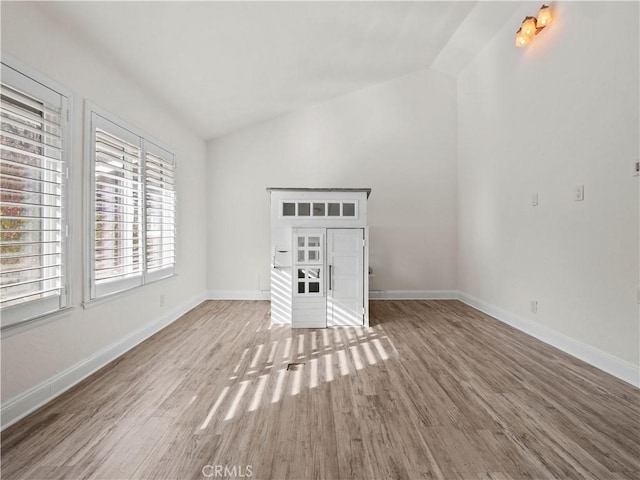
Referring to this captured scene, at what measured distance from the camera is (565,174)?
9.71ft

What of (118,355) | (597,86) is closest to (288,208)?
A: (118,355)

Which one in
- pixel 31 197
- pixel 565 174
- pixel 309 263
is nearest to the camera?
pixel 31 197

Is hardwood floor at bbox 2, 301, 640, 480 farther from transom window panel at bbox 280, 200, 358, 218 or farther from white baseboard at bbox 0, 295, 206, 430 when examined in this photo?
transom window panel at bbox 280, 200, 358, 218

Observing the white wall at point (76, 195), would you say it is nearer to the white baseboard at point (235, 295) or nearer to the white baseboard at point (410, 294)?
the white baseboard at point (235, 295)

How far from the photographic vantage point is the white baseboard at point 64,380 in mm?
1812

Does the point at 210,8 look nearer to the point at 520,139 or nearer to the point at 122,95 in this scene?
the point at 122,95

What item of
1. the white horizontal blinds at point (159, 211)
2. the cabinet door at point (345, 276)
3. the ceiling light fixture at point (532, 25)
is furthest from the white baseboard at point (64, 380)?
the ceiling light fixture at point (532, 25)

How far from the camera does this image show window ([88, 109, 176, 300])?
2.57m

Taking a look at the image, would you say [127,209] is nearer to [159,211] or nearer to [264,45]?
[159,211]

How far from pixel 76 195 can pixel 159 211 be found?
50.1 inches

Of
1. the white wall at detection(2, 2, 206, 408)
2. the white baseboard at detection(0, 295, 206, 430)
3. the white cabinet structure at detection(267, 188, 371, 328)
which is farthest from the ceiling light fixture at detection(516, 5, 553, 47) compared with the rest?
the white baseboard at detection(0, 295, 206, 430)

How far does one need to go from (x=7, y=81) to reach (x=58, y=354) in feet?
5.66

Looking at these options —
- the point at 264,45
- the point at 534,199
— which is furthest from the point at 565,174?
the point at 264,45

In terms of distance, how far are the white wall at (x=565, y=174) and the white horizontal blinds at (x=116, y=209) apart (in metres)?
4.09
